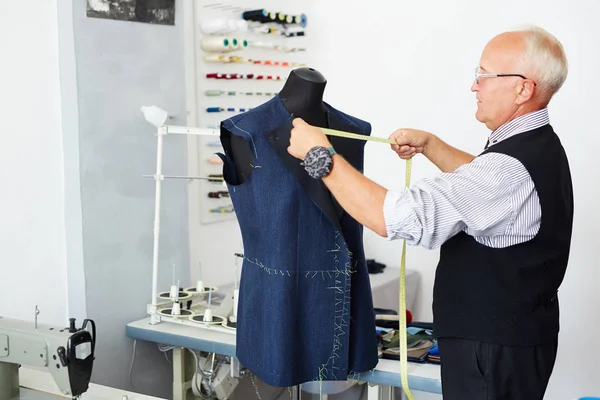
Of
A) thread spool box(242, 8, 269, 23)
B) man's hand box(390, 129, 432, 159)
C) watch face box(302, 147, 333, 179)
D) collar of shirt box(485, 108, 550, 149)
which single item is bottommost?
watch face box(302, 147, 333, 179)

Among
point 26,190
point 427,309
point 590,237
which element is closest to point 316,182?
point 26,190

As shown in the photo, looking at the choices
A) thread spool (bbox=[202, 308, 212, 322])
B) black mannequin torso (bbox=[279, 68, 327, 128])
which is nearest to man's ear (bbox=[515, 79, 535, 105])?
black mannequin torso (bbox=[279, 68, 327, 128])

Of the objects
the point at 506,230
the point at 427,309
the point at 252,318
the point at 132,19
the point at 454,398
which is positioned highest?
the point at 132,19

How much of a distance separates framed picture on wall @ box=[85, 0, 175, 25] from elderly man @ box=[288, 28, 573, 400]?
137cm

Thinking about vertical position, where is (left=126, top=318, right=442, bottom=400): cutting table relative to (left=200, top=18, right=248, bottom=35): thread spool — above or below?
below

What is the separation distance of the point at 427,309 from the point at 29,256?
7.41 ft

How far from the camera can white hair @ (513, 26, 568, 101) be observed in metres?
1.63

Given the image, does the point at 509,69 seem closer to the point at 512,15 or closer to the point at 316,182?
the point at 316,182

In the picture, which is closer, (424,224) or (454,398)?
(424,224)

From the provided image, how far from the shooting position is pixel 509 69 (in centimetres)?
166

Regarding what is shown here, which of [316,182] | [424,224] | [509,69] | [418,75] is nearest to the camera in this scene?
[424,224]

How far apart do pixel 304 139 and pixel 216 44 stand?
6.33ft

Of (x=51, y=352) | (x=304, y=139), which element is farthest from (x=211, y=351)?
(x=304, y=139)

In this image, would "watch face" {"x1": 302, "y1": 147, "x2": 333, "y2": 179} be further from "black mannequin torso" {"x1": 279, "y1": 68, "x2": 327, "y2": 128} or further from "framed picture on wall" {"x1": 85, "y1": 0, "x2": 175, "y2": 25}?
"framed picture on wall" {"x1": 85, "y1": 0, "x2": 175, "y2": 25}
